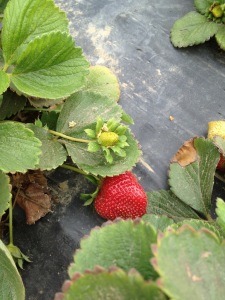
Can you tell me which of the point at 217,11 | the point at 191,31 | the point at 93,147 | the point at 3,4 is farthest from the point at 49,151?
the point at 217,11

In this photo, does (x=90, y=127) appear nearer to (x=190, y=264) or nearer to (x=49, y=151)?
(x=49, y=151)

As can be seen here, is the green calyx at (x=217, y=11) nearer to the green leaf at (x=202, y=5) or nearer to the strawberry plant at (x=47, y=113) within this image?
the green leaf at (x=202, y=5)

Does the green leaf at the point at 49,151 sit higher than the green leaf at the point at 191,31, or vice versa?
the green leaf at the point at 191,31

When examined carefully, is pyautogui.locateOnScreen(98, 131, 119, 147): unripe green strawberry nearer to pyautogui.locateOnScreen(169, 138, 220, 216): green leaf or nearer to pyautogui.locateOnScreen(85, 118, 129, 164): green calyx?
pyautogui.locateOnScreen(85, 118, 129, 164): green calyx

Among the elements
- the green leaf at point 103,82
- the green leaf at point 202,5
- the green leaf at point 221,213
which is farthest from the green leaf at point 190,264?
the green leaf at point 202,5

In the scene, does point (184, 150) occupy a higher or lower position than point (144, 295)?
lower

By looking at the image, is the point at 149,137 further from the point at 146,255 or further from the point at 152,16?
the point at 146,255

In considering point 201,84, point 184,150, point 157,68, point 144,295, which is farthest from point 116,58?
point 144,295
